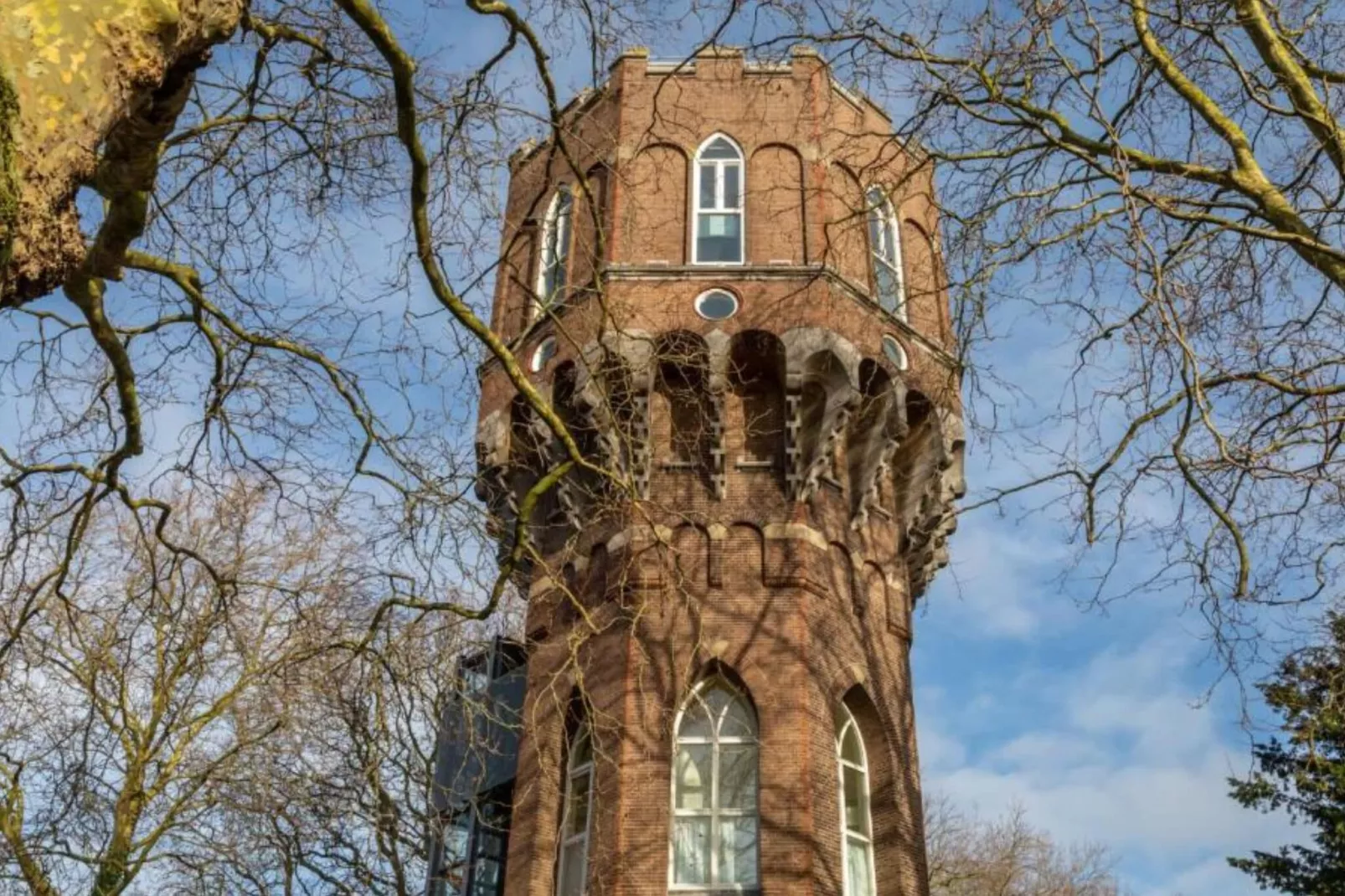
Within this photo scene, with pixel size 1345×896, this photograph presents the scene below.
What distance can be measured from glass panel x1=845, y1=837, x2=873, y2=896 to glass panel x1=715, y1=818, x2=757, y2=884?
4.36 feet

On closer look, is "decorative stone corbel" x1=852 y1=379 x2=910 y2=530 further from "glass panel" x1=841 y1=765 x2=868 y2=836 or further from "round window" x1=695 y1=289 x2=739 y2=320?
"glass panel" x1=841 y1=765 x2=868 y2=836

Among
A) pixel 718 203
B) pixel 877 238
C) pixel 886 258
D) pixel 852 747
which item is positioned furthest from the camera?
pixel 877 238

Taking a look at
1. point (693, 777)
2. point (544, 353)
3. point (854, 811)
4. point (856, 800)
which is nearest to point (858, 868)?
point (854, 811)

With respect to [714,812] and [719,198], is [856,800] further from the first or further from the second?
[719,198]

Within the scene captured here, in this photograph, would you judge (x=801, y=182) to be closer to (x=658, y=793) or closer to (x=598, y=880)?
(x=658, y=793)

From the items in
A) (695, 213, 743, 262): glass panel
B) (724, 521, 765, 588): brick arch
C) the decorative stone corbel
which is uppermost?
(695, 213, 743, 262): glass panel

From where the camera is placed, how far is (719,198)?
1709 cm

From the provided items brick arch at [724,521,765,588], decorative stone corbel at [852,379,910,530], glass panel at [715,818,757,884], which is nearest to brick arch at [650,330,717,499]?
brick arch at [724,521,765,588]

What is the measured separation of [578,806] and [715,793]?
1826 mm

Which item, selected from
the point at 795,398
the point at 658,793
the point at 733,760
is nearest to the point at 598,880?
the point at 658,793

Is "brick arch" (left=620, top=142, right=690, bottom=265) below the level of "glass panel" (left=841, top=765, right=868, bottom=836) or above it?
above

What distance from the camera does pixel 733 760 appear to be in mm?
13742

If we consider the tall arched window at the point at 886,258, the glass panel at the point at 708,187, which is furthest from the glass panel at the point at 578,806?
the glass panel at the point at 708,187

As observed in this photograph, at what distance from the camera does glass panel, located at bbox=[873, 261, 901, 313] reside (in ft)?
56.9
